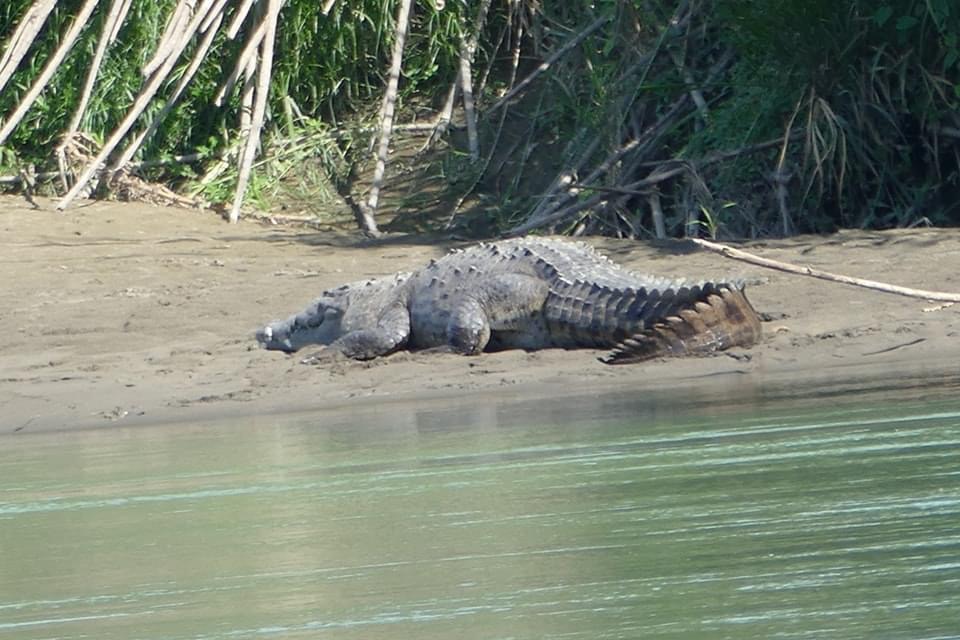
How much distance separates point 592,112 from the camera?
12.5 m

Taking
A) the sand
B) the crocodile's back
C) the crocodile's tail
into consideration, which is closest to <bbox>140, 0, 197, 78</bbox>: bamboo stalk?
the sand

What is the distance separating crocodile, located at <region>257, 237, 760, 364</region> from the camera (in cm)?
807

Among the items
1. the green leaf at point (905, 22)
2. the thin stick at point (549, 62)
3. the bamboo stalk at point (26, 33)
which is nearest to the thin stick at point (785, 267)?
the green leaf at point (905, 22)

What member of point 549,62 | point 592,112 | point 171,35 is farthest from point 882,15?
point 171,35

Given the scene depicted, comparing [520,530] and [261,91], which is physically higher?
[261,91]

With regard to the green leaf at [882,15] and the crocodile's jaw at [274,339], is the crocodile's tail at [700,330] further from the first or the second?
the green leaf at [882,15]

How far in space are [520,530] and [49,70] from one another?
982 cm

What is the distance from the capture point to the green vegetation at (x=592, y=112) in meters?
11.1

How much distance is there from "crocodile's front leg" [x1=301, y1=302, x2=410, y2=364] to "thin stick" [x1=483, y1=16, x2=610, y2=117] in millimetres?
4793

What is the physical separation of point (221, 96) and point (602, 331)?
5729mm

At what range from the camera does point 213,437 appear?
6246 millimetres

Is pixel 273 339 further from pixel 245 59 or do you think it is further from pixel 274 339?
pixel 245 59

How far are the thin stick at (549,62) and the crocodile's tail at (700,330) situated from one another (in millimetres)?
5506

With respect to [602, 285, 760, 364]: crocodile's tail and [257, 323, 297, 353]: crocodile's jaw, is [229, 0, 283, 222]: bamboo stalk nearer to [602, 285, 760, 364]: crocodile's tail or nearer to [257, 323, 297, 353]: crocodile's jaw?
[257, 323, 297, 353]: crocodile's jaw
